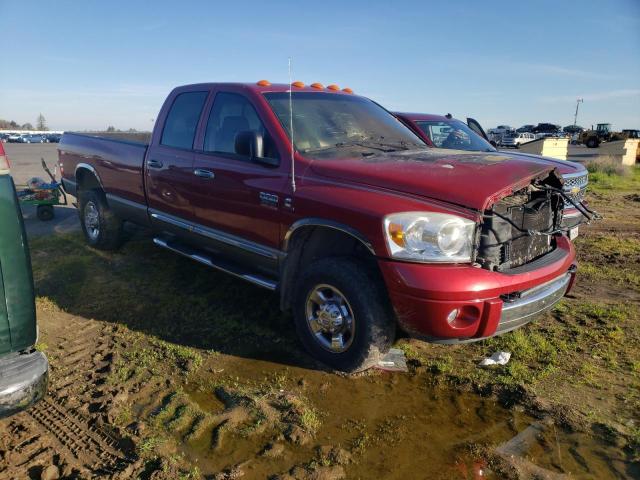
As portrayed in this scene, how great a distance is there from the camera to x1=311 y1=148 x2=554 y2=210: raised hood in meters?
2.98

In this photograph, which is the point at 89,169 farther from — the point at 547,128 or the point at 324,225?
the point at 547,128

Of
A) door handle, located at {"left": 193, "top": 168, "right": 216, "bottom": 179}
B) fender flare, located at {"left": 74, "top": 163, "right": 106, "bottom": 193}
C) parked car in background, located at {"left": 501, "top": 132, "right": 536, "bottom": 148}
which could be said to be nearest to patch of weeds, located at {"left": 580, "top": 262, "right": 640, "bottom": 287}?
door handle, located at {"left": 193, "top": 168, "right": 216, "bottom": 179}

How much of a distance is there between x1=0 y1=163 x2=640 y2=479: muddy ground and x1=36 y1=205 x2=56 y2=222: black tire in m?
3.74

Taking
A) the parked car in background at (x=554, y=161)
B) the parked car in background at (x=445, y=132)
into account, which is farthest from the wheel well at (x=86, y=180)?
the parked car in background at (x=445, y=132)

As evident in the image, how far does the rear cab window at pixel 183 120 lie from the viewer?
467 cm

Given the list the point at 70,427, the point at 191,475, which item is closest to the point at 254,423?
the point at 191,475

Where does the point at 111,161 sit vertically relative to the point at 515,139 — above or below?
above

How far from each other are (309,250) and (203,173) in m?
1.33

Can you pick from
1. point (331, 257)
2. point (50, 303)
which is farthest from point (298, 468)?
point (50, 303)

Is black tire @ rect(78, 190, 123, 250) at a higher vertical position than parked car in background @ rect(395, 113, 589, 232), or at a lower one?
lower

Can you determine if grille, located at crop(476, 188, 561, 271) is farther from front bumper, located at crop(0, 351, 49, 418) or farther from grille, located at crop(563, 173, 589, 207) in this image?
grille, located at crop(563, 173, 589, 207)

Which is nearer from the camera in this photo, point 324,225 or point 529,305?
point 529,305

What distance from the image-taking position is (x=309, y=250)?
369cm

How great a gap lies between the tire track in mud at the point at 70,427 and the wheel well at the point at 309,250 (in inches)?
54.8
